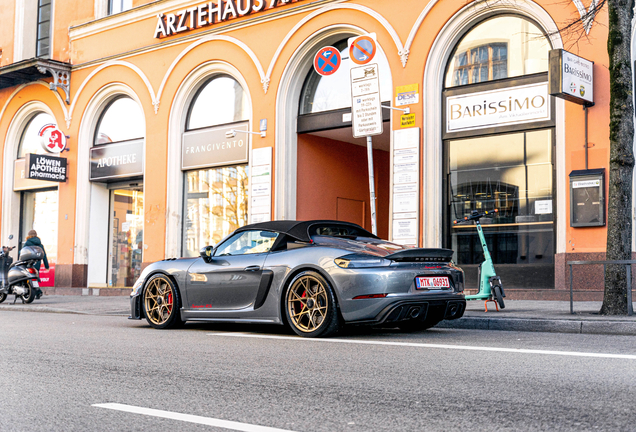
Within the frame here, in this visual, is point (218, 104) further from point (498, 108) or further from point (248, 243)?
point (248, 243)

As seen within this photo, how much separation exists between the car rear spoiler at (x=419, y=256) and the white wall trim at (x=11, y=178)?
1910 cm

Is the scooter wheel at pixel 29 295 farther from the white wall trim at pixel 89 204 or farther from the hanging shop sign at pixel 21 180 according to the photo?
the hanging shop sign at pixel 21 180

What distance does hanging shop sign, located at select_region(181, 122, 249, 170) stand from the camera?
1741 cm

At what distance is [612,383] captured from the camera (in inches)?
178

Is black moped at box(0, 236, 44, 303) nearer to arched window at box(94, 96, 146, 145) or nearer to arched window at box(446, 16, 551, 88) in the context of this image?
arched window at box(94, 96, 146, 145)

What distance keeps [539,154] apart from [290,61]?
6424mm

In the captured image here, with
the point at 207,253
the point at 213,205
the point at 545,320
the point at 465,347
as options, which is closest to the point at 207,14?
the point at 213,205

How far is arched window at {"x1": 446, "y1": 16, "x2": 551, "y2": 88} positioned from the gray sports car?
6.81 meters

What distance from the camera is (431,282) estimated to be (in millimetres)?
7363

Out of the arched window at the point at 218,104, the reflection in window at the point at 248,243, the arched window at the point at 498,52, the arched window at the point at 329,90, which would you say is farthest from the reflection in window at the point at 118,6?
the reflection in window at the point at 248,243

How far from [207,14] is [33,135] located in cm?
868

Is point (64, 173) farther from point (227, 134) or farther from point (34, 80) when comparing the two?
point (227, 134)

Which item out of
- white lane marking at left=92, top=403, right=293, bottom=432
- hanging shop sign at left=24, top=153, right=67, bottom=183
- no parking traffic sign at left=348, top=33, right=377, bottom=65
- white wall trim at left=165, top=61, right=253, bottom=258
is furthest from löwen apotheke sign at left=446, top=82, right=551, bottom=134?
hanging shop sign at left=24, top=153, right=67, bottom=183

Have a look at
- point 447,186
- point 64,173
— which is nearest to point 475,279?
point 447,186
